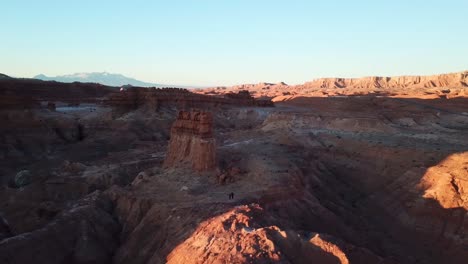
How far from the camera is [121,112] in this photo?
149 ft

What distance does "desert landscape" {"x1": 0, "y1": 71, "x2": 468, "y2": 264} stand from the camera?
1365cm

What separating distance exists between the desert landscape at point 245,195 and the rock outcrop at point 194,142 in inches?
2.3

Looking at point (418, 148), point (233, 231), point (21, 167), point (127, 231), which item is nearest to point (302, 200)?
point (233, 231)

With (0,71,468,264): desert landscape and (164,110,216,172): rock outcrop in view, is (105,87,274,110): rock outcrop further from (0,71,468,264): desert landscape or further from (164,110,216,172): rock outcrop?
(164,110,216,172): rock outcrop

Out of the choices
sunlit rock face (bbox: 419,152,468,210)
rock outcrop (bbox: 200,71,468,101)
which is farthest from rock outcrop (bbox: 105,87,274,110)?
rock outcrop (bbox: 200,71,468,101)

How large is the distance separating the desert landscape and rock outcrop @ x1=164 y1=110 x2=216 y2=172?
59 mm

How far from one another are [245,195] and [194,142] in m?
4.80

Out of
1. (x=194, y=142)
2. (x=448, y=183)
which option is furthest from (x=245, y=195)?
(x=448, y=183)

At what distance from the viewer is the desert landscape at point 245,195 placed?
13.6 m

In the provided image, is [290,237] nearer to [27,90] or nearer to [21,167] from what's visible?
[21,167]

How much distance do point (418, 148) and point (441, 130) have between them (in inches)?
408

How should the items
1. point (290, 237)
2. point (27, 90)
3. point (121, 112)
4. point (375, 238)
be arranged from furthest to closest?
1. point (27, 90)
2. point (121, 112)
3. point (375, 238)
4. point (290, 237)

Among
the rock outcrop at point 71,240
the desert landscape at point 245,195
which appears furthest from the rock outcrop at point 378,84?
the rock outcrop at point 71,240

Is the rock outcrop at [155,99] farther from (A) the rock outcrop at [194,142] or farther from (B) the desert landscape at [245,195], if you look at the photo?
(A) the rock outcrop at [194,142]
